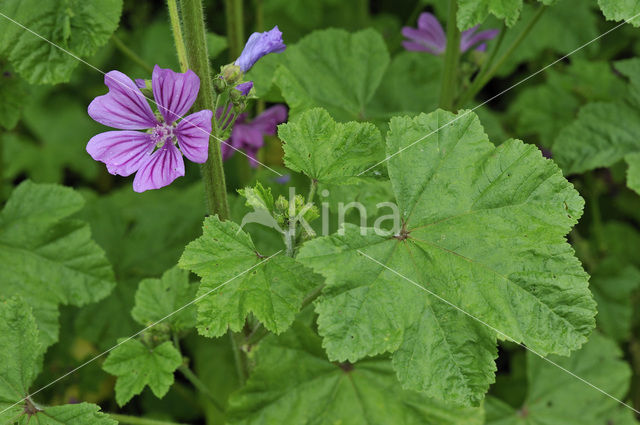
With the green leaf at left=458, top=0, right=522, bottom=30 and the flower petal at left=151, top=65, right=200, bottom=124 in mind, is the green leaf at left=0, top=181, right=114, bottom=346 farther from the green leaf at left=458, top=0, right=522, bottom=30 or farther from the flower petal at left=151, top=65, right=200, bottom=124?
the green leaf at left=458, top=0, right=522, bottom=30

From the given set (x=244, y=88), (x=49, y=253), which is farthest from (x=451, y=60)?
(x=49, y=253)

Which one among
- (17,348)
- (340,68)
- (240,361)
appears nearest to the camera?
(17,348)

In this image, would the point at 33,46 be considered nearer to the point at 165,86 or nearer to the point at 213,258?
the point at 165,86

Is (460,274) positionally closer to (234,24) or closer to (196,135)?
(196,135)

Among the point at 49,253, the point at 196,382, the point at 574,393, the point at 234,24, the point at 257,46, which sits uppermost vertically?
the point at 234,24

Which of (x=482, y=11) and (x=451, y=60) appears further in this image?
(x=451, y=60)

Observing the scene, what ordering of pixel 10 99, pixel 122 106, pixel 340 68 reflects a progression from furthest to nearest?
pixel 340 68, pixel 10 99, pixel 122 106
